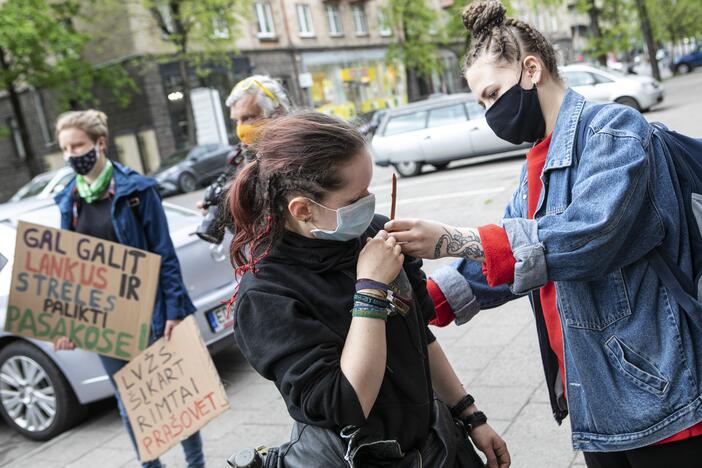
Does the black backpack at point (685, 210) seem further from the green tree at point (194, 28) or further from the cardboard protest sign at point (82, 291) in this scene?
the green tree at point (194, 28)

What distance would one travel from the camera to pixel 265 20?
107 feet

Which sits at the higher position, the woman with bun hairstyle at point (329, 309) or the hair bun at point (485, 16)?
the hair bun at point (485, 16)

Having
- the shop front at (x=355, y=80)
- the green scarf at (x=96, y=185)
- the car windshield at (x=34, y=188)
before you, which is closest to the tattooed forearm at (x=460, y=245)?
the green scarf at (x=96, y=185)

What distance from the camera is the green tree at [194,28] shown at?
2525cm

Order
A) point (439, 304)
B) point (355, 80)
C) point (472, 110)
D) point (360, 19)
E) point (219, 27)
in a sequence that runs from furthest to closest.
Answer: point (360, 19)
point (355, 80)
point (219, 27)
point (472, 110)
point (439, 304)

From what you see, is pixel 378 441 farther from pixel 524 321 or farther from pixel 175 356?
pixel 524 321

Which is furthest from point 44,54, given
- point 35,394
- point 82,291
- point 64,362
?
point 82,291

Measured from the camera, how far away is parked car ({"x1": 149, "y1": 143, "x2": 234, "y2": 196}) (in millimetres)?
21219

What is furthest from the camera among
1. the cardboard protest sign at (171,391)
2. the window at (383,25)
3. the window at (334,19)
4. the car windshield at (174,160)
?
the window at (334,19)

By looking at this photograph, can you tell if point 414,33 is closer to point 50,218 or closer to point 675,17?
point 675,17

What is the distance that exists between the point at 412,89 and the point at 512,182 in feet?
91.9

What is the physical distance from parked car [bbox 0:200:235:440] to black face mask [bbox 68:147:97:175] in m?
1.33

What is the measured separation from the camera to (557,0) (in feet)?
106

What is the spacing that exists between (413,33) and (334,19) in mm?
4124
